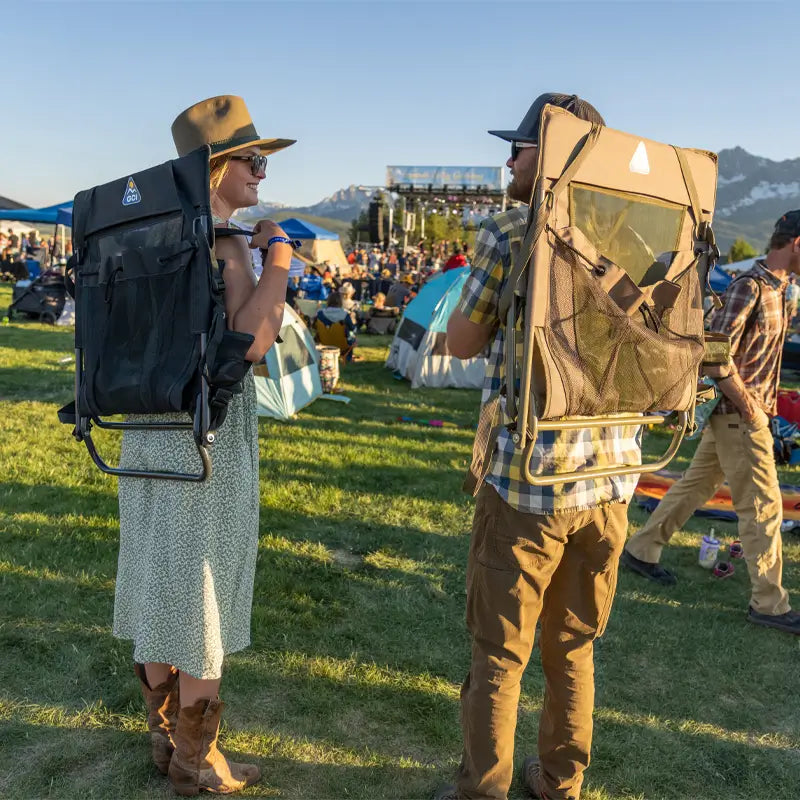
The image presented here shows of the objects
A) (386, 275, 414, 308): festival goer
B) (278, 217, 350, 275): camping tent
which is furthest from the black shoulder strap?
(278, 217, 350, 275): camping tent

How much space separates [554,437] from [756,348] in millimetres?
2271

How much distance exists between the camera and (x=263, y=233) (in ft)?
6.66

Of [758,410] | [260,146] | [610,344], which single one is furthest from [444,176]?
[610,344]

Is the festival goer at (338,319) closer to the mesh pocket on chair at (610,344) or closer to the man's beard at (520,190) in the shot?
the man's beard at (520,190)

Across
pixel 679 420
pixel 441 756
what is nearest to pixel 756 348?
pixel 679 420

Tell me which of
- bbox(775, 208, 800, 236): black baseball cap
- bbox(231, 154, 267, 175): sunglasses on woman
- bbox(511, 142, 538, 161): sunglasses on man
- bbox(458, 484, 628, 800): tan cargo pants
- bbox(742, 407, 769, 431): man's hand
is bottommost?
bbox(458, 484, 628, 800): tan cargo pants

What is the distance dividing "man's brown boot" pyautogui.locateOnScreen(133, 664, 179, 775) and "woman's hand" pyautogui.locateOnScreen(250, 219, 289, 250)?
1495 mm

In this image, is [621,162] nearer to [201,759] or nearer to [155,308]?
[155,308]

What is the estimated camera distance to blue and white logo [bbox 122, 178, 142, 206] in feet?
6.33

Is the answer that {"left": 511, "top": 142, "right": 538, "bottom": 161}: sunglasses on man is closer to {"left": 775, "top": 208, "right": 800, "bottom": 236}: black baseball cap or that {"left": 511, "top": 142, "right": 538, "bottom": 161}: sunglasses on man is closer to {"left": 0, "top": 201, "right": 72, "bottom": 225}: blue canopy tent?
{"left": 775, "top": 208, "right": 800, "bottom": 236}: black baseball cap

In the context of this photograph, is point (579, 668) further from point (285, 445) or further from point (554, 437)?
point (285, 445)

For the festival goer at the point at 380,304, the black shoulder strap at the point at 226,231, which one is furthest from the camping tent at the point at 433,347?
the black shoulder strap at the point at 226,231

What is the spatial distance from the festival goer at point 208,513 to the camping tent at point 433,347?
819 cm

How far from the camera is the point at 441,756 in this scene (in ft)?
8.82
